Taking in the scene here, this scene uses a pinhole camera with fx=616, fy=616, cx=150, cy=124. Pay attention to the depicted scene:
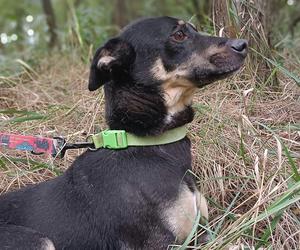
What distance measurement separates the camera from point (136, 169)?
11.9ft

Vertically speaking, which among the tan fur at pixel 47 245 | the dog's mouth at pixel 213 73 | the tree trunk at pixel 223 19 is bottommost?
the tan fur at pixel 47 245

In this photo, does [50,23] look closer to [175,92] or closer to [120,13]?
[120,13]

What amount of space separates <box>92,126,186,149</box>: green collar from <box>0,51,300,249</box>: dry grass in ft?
1.43

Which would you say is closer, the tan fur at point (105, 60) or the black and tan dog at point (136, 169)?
the black and tan dog at point (136, 169)

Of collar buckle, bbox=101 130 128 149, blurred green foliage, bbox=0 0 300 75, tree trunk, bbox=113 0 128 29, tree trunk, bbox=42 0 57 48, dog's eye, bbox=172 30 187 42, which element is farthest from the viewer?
tree trunk, bbox=113 0 128 29

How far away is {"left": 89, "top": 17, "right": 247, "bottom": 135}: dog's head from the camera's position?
378 cm

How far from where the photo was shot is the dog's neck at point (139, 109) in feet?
12.6

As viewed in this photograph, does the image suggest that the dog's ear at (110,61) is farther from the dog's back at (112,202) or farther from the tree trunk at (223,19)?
the tree trunk at (223,19)

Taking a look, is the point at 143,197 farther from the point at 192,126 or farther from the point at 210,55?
the point at 192,126

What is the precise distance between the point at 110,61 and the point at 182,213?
1025 millimetres

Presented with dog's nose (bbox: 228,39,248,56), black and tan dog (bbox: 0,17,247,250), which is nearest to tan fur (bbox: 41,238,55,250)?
black and tan dog (bbox: 0,17,247,250)

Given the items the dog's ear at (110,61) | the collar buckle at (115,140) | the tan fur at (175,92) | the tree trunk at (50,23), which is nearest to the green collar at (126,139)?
the collar buckle at (115,140)

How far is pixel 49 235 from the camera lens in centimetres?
363

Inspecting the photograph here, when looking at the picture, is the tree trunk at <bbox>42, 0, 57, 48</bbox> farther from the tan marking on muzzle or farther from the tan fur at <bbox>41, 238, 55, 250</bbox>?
the tan fur at <bbox>41, 238, 55, 250</bbox>
